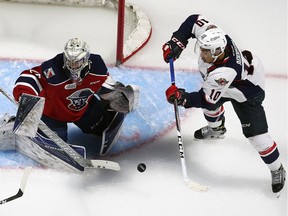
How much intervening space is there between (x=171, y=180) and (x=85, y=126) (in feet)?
1.84

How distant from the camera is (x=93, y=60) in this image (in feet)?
9.83

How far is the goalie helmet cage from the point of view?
153 inches

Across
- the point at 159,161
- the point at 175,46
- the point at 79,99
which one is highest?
the point at 175,46

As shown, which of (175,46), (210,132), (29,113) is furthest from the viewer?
(210,132)

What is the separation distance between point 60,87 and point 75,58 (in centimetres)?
22

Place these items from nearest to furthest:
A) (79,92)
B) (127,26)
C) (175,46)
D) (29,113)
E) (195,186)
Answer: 1. (29,113)
2. (195,186)
3. (79,92)
4. (175,46)
5. (127,26)

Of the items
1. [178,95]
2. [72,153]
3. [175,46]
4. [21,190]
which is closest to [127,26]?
[175,46]

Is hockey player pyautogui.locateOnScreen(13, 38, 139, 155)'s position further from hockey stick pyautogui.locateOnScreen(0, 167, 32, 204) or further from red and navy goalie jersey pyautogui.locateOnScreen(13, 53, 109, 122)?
hockey stick pyautogui.locateOnScreen(0, 167, 32, 204)

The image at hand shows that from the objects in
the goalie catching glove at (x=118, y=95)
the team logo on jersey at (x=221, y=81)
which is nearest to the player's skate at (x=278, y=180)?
the team logo on jersey at (x=221, y=81)

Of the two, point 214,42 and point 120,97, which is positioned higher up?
point 214,42

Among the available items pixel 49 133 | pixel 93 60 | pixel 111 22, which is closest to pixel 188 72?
pixel 111 22

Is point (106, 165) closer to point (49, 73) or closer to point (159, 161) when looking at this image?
point (159, 161)

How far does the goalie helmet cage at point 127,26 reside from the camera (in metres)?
3.89

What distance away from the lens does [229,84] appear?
2.80 metres
